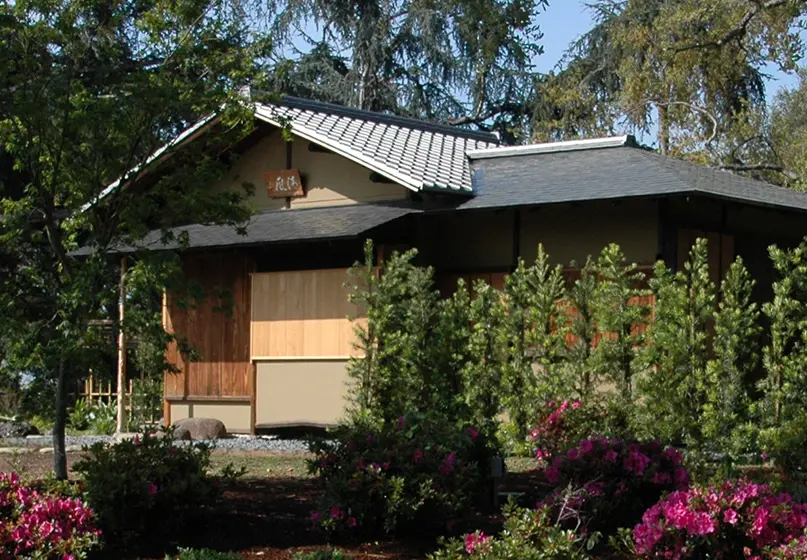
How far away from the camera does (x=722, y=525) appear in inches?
285

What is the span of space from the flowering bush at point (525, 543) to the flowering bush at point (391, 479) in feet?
4.55

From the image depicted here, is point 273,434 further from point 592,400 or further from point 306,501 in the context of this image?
point 306,501

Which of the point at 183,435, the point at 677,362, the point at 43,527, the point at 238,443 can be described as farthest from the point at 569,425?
the point at 183,435

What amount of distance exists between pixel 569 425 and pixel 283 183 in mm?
8205

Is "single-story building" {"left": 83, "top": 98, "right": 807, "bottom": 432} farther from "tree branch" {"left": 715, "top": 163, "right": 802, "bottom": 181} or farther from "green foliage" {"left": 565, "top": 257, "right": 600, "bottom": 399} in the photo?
"tree branch" {"left": 715, "top": 163, "right": 802, "bottom": 181}

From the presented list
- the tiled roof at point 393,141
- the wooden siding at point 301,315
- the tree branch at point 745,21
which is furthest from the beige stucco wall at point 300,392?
the tree branch at point 745,21

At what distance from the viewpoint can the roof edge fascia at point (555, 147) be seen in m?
18.5

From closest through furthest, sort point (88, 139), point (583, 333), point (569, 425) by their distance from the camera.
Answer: point (88, 139) < point (569, 425) < point (583, 333)

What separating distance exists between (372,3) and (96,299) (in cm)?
2541

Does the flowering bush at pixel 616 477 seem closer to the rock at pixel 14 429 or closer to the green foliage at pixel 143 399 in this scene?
the green foliage at pixel 143 399

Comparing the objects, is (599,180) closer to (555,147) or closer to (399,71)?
(555,147)

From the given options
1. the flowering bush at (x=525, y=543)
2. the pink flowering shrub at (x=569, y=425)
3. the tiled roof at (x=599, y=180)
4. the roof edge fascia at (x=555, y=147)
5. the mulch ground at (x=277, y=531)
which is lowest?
the mulch ground at (x=277, y=531)

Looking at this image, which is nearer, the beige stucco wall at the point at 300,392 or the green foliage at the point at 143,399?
the beige stucco wall at the point at 300,392

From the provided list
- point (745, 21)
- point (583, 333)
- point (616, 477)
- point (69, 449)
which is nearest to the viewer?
point (616, 477)
